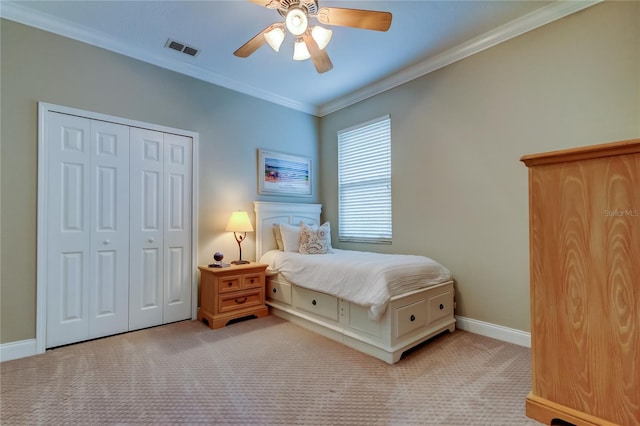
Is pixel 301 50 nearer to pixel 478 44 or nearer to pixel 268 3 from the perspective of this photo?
pixel 268 3

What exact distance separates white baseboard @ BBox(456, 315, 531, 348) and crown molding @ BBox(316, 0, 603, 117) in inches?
102

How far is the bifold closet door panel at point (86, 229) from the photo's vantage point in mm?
2496

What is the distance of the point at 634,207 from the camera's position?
3.95 ft

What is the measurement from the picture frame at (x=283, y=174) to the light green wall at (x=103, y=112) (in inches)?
3.8

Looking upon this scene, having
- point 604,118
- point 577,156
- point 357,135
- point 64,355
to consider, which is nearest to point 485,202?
point 604,118

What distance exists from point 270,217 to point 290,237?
421 mm

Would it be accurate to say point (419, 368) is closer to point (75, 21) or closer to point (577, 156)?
point (577, 156)

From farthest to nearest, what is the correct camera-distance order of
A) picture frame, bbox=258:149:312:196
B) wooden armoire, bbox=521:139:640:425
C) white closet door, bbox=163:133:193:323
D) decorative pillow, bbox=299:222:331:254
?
picture frame, bbox=258:149:312:196 → decorative pillow, bbox=299:222:331:254 → white closet door, bbox=163:133:193:323 → wooden armoire, bbox=521:139:640:425

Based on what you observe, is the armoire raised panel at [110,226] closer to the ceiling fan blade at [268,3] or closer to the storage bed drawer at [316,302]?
the storage bed drawer at [316,302]

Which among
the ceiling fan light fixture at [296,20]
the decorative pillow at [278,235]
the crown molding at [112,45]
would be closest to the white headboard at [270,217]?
the decorative pillow at [278,235]

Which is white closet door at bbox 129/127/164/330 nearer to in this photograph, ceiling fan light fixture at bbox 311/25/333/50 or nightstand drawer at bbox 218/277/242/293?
nightstand drawer at bbox 218/277/242/293

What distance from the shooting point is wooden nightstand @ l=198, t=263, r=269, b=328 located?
3004 millimetres

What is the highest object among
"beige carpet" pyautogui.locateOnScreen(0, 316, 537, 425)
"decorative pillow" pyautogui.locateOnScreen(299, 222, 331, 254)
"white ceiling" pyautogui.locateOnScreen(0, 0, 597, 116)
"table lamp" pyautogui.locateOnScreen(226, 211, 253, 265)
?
"white ceiling" pyautogui.locateOnScreen(0, 0, 597, 116)

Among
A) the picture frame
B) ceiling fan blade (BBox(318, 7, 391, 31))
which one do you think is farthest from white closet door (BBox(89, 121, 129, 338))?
ceiling fan blade (BBox(318, 7, 391, 31))
